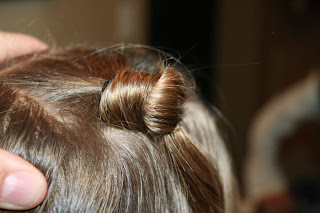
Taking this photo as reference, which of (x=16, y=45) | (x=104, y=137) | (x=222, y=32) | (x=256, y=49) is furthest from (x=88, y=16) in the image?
(x=104, y=137)

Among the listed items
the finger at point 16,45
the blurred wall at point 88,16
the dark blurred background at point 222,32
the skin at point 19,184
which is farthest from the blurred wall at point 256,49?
the skin at point 19,184

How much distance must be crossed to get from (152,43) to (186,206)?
1966 millimetres

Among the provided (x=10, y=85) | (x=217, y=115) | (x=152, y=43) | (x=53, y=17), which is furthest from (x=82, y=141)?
(x=152, y=43)

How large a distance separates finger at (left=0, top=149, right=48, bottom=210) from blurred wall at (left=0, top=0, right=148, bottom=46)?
1685mm

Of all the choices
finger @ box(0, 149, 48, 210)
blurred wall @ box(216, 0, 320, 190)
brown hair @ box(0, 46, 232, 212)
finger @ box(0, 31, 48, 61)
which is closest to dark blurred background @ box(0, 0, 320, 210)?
blurred wall @ box(216, 0, 320, 190)

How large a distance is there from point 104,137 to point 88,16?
1.85m

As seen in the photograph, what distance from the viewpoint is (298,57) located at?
7.07 ft

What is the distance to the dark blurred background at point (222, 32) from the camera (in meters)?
2.18

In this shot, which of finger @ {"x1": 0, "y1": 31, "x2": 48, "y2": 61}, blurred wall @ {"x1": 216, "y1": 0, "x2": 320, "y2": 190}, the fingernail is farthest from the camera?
blurred wall @ {"x1": 216, "y1": 0, "x2": 320, "y2": 190}

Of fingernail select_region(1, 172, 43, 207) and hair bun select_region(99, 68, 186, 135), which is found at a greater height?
hair bun select_region(99, 68, 186, 135)

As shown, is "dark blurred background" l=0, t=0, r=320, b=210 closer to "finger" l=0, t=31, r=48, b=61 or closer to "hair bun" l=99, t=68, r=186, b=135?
"finger" l=0, t=31, r=48, b=61

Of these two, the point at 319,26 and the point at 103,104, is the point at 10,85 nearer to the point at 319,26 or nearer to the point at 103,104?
the point at 103,104

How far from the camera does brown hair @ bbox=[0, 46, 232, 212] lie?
0.51 m

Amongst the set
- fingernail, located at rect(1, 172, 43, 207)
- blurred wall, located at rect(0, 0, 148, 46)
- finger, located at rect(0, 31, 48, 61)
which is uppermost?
blurred wall, located at rect(0, 0, 148, 46)
